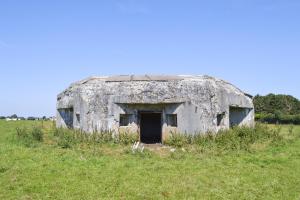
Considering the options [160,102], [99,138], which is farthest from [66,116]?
[160,102]

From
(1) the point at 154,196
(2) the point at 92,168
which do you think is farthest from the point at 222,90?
(1) the point at 154,196

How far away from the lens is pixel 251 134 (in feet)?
48.4

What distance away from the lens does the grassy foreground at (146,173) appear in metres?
8.34

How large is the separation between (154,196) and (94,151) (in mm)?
4499

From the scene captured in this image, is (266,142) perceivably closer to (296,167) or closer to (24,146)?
(296,167)

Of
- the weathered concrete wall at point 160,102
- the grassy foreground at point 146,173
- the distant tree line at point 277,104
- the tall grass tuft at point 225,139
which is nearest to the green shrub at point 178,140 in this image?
the tall grass tuft at point 225,139

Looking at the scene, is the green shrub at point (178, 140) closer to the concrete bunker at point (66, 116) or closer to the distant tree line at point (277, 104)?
the concrete bunker at point (66, 116)

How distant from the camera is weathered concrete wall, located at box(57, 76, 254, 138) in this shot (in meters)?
14.2

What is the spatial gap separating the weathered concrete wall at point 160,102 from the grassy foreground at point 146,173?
138cm

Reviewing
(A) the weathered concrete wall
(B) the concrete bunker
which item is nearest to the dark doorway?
(B) the concrete bunker

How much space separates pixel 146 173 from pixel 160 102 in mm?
4803

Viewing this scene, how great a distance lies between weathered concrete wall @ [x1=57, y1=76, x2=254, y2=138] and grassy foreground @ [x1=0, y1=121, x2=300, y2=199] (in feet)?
4.52

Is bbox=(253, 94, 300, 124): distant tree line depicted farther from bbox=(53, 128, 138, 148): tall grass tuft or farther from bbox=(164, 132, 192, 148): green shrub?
bbox=(53, 128, 138, 148): tall grass tuft

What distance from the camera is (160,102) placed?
1430cm
